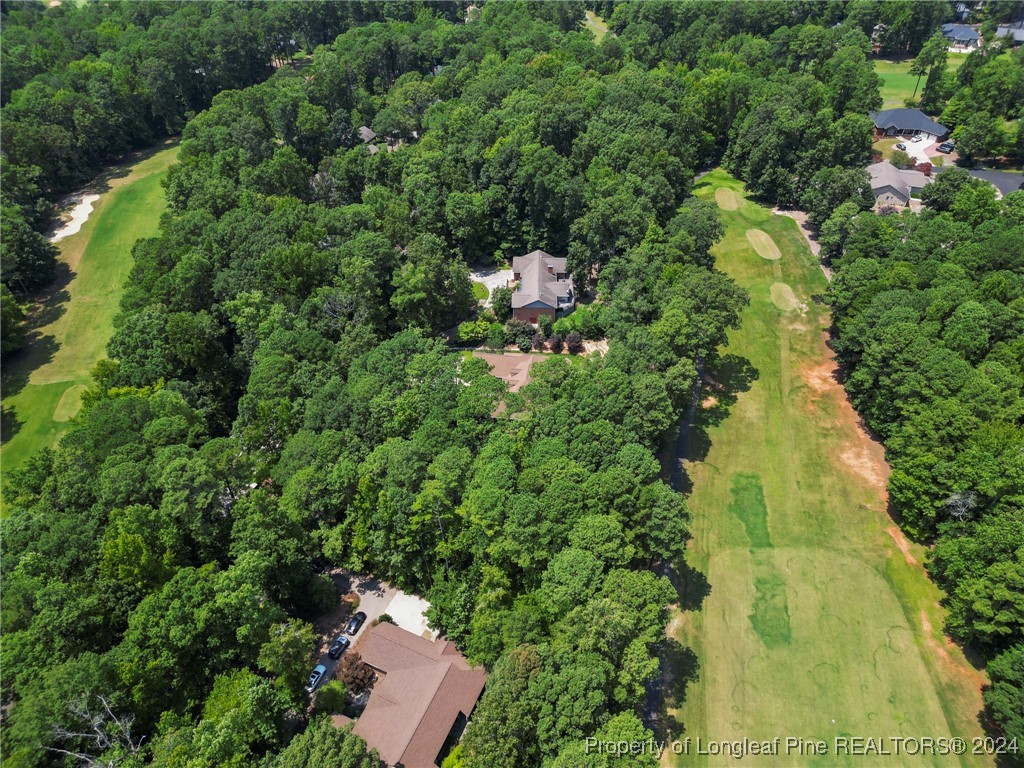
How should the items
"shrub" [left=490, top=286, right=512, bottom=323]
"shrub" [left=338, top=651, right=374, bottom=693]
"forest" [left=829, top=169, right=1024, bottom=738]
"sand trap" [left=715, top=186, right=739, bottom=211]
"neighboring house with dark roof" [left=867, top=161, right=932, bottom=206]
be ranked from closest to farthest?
"forest" [left=829, top=169, right=1024, bottom=738] → "shrub" [left=338, top=651, right=374, bottom=693] → "shrub" [left=490, top=286, right=512, bottom=323] → "neighboring house with dark roof" [left=867, top=161, right=932, bottom=206] → "sand trap" [left=715, top=186, right=739, bottom=211]

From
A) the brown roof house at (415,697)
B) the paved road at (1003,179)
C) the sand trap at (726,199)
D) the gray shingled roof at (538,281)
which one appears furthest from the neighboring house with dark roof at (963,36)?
the brown roof house at (415,697)

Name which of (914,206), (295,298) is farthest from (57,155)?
(914,206)

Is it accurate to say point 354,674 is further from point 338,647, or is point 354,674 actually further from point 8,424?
point 8,424

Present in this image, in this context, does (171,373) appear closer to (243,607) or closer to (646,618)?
(243,607)

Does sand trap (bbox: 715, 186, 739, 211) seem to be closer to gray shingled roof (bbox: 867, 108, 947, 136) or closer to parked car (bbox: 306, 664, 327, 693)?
gray shingled roof (bbox: 867, 108, 947, 136)

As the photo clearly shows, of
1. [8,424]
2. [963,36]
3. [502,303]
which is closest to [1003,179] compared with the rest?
[502,303]

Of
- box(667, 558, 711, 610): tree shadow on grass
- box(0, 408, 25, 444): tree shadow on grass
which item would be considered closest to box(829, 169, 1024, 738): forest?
box(667, 558, 711, 610): tree shadow on grass

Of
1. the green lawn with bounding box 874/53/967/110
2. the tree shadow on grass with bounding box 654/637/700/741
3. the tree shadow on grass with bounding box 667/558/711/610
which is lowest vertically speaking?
the tree shadow on grass with bounding box 667/558/711/610
